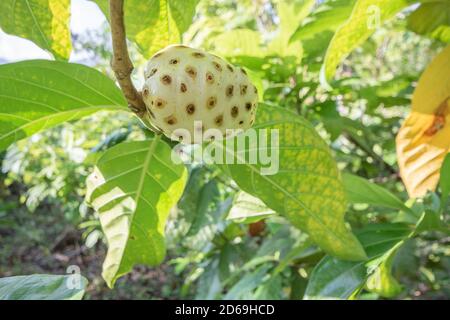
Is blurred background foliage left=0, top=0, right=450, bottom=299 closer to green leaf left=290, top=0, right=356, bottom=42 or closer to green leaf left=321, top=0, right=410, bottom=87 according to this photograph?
green leaf left=290, top=0, right=356, bottom=42

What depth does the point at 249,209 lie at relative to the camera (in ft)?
3.26

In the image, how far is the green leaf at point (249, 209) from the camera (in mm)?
980

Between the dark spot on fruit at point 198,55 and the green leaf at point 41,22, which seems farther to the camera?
the green leaf at point 41,22

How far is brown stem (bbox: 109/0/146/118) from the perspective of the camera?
0.54 m

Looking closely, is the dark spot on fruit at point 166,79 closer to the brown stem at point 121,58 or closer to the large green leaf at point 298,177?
the brown stem at point 121,58

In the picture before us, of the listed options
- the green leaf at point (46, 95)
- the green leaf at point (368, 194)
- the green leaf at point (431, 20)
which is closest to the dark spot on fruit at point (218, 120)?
the green leaf at point (46, 95)

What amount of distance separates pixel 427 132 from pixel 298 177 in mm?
372

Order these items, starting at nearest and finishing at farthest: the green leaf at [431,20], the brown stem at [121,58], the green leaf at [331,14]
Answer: the brown stem at [121,58] < the green leaf at [331,14] < the green leaf at [431,20]

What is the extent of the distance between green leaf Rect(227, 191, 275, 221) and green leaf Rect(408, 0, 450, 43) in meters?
0.61

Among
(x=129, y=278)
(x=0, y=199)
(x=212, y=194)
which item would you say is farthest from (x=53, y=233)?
(x=212, y=194)

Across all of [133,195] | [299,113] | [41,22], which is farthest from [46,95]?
[299,113]

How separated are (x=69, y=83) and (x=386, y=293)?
69 centimetres

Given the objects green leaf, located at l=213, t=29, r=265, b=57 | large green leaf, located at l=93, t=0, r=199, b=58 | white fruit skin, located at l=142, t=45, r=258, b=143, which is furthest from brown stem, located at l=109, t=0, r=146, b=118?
green leaf, located at l=213, t=29, r=265, b=57

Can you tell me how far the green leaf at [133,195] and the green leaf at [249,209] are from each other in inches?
7.5
